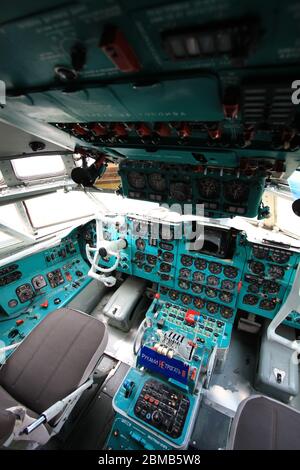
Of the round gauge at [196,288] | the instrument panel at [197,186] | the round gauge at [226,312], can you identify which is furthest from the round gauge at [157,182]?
the round gauge at [226,312]

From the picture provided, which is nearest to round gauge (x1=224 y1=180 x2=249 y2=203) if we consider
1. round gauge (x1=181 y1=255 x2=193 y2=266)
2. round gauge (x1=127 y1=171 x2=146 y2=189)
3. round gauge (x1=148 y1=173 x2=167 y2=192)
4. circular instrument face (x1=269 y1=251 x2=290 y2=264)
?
round gauge (x1=148 y1=173 x2=167 y2=192)

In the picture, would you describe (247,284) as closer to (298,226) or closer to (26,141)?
(298,226)

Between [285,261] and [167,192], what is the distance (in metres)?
2.06

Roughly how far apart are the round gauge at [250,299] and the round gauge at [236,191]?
2.11 metres

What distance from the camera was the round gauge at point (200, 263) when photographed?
3.62 m

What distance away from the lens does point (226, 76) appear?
788 mm

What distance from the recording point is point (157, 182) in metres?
2.26

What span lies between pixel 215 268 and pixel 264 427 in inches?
78.5

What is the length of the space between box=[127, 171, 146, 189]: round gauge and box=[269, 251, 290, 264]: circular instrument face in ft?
6.93

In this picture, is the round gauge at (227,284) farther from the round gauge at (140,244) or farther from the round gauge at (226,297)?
the round gauge at (140,244)

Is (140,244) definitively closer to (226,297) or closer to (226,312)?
(226,297)

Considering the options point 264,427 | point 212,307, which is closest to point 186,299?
point 212,307

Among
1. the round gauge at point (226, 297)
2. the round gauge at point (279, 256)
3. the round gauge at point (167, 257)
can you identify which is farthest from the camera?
the round gauge at point (167, 257)

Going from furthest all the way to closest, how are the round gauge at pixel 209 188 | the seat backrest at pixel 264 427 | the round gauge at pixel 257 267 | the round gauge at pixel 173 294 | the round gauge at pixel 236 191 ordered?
1. the round gauge at pixel 173 294
2. the round gauge at pixel 257 267
3. the round gauge at pixel 209 188
4. the round gauge at pixel 236 191
5. the seat backrest at pixel 264 427
